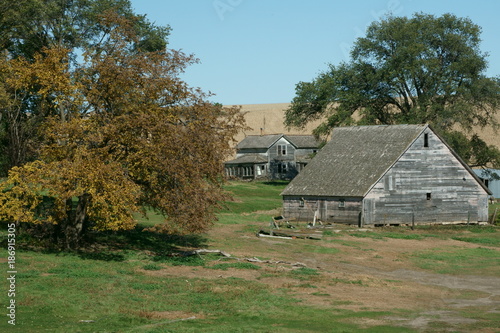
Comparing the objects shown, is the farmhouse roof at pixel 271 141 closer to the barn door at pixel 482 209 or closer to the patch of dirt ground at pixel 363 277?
the barn door at pixel 482 209

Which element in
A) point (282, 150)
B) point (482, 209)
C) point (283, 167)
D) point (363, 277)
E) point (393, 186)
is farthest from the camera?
point (282, 150)

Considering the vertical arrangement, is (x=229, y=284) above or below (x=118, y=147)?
below

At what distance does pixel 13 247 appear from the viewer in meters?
30.2

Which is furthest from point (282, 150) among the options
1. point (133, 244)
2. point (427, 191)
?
point (133, 244)

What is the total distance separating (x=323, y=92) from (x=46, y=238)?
51.6 m

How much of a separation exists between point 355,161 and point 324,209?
4864 millimetres

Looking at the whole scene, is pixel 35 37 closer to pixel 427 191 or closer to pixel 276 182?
pixel 427 191

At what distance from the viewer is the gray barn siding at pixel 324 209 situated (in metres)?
49.9

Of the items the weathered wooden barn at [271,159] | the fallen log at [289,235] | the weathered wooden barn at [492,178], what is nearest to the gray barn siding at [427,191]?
the fallen log at [289,235]

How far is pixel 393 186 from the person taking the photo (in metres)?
51.0

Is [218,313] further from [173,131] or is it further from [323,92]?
[323,92]

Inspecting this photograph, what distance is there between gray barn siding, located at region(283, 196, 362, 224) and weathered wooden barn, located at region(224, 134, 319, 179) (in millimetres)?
47225

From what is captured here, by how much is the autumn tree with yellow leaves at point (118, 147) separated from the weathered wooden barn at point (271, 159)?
221 feet

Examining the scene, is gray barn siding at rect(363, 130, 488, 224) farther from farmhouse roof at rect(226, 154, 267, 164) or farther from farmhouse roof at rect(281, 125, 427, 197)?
farmhouse roof at rect(226, 154, 267, 164)
